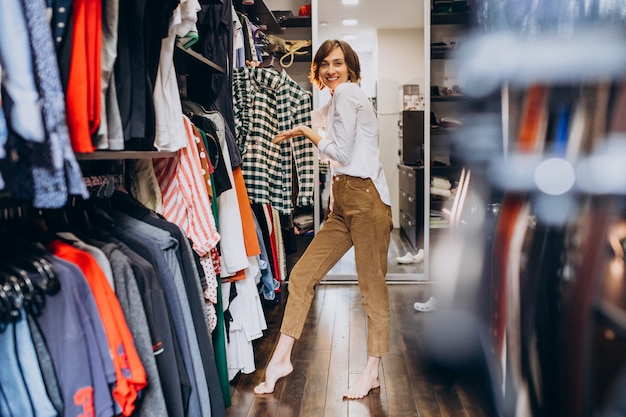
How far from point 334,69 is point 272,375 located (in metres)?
1.30

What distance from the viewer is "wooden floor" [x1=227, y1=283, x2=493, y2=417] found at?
6.73ft

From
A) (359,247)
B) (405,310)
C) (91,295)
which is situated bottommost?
(405,310)

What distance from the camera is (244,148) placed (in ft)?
8.37

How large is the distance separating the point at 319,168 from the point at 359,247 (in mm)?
1924

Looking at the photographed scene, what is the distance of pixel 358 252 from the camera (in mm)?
2137

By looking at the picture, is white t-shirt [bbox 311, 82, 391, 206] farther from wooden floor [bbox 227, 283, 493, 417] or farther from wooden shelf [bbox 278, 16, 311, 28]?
wooden shelf [bbox 278, 16, 311, 28]

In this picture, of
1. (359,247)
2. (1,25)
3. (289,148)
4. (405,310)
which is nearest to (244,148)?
(289,148)

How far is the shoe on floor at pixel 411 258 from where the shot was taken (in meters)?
3.98

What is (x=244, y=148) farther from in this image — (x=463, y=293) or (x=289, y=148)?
(x=463, y=293)

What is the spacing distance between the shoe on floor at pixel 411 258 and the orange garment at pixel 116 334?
10.1 feet

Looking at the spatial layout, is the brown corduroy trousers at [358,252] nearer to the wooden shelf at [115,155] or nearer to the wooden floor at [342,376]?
the wooden floor at [342,376]

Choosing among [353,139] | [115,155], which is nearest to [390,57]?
[353,139]

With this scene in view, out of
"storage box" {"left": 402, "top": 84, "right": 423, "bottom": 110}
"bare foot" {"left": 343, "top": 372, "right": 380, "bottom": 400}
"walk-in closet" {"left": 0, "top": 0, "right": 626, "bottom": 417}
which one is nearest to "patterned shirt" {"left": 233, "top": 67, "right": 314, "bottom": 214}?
"walk-in closet" {"left": 0, "top": 0, "right": 626, "bottom": 417}

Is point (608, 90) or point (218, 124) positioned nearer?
point (608, 90)
